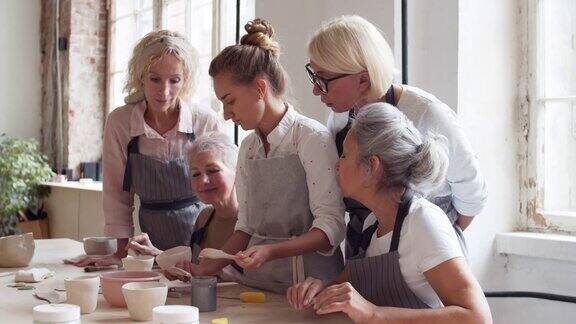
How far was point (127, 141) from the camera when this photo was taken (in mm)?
2898

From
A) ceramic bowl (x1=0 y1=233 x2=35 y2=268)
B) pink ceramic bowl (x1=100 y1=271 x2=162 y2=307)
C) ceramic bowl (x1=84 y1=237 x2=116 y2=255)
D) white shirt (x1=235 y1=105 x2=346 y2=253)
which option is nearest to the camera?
pink ceramic bowl (x1=100 y1=271 x2=162 y2=307)

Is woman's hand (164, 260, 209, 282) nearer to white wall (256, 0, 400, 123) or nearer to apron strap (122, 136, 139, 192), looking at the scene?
apron strap (122, 136, 139, 192)

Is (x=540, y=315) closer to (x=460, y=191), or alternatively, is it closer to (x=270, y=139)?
(x=460, y=191)

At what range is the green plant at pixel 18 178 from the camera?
19.8 ft

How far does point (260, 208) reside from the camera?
2.13 metres

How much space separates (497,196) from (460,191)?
821 millimetres

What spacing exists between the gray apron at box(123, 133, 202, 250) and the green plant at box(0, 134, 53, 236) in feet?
11.7

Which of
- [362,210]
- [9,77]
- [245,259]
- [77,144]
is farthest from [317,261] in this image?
[9,77]

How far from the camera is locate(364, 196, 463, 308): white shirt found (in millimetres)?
1589

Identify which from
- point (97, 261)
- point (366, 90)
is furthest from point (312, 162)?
point (97, 261)

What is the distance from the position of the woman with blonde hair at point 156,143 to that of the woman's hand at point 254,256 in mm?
996

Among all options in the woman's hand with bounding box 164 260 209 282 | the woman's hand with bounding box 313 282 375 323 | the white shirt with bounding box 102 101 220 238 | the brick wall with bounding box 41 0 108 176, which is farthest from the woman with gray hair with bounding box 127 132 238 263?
the brick wall with bounding box 41 0 108 176

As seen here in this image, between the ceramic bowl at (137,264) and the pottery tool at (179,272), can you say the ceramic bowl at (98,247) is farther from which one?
the pottery tool at (179,272)

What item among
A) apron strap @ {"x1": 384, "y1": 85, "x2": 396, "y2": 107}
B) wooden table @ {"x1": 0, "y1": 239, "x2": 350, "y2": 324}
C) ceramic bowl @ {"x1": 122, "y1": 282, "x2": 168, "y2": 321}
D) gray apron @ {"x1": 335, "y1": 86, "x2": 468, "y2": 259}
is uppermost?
apron strap @ {"x1": 384, "y1": 85, "x2": 396, "y2": 107}
